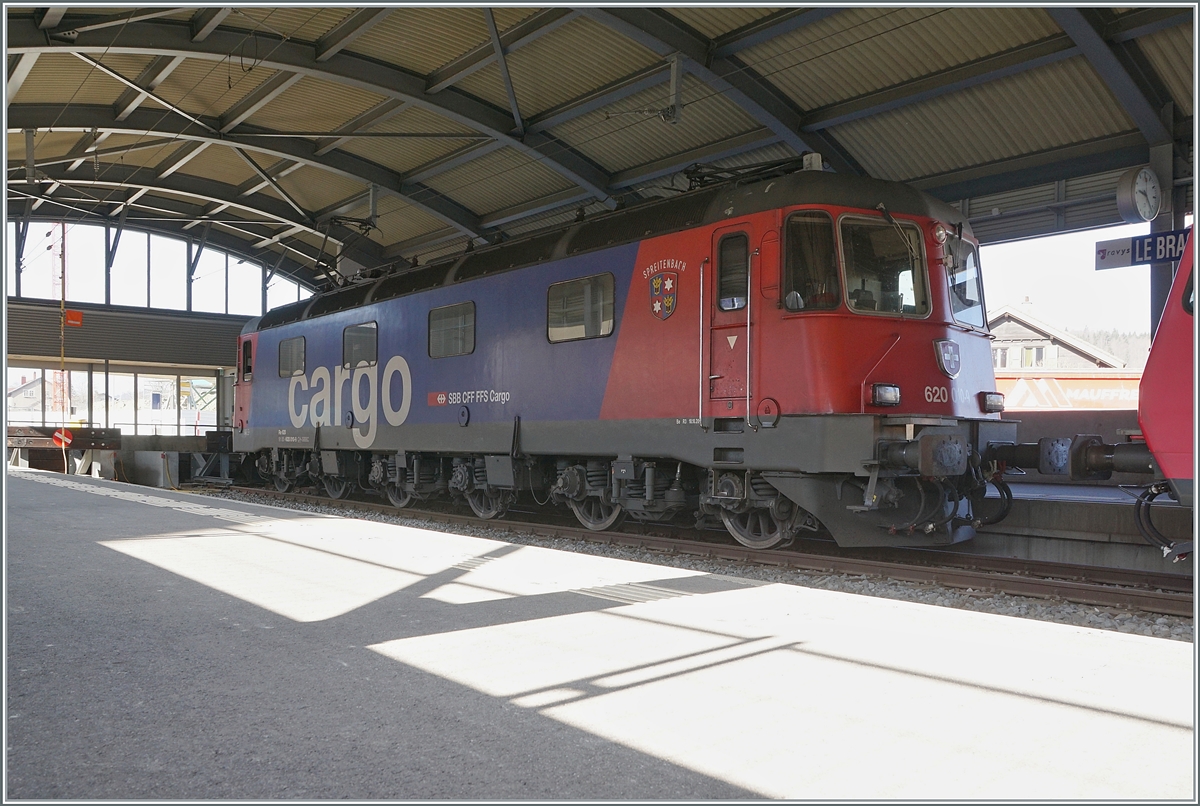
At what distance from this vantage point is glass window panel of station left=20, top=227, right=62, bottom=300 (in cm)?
3050

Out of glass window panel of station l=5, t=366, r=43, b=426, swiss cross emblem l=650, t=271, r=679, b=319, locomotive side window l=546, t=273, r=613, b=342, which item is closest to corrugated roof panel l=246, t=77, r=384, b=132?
locomotive side window l=546, t=273, r=613, b=342

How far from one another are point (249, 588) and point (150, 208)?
90.8 feet

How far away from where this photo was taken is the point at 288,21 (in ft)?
52.6

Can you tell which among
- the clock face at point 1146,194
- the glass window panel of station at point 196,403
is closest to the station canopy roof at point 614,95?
the clock face at point 1146,194

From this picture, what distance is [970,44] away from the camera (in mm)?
12781

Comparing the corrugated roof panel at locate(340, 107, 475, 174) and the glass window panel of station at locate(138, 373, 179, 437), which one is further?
the glass window panel of station at locate(138, 373, 179, 437)

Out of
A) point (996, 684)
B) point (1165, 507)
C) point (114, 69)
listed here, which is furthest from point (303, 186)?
point (996, 684)

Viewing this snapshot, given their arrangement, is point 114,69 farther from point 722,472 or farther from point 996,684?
point 996,684

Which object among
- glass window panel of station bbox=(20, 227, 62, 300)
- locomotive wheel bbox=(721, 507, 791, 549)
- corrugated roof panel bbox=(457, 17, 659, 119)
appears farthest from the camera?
glass window panel of station bbox=(20, 227, 62, 300)

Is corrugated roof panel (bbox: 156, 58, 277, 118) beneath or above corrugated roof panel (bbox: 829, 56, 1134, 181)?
above

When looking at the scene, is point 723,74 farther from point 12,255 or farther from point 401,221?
point 12,255

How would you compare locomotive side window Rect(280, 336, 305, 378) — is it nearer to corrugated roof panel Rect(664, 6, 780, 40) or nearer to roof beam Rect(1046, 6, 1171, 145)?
corrugated roof panel Rect(664, 6, 780, 40)

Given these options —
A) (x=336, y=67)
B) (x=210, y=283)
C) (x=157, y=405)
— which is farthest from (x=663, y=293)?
(x=157, y=405)

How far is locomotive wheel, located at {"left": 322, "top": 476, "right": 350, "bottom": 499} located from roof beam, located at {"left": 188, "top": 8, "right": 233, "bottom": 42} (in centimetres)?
872
